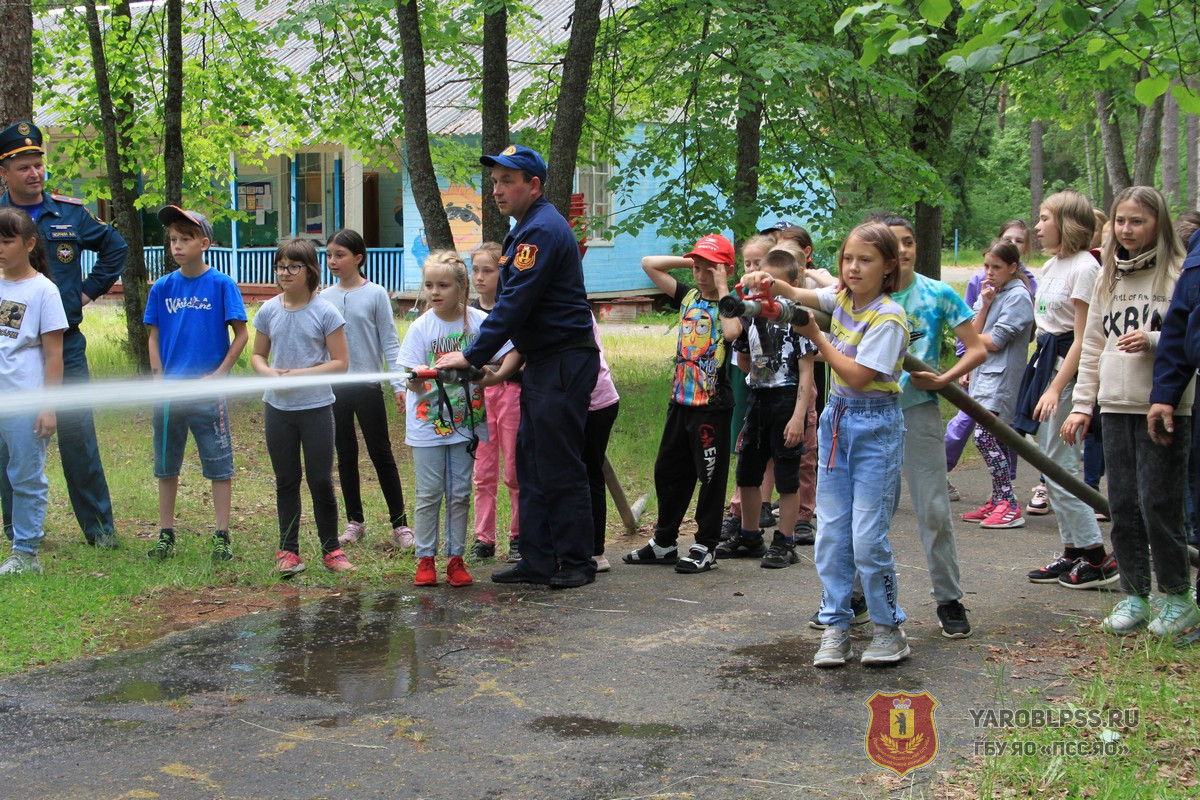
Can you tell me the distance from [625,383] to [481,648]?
33.8 feet

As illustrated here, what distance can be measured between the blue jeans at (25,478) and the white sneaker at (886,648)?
4.59 m

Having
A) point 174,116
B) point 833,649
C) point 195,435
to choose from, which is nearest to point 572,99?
point 174,116

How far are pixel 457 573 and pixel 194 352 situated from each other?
2122 millimetres

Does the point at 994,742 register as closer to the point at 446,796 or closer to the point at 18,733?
the point at 446,796

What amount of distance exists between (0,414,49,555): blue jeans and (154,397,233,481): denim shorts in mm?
688

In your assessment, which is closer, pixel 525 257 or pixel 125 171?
pixel 525 257

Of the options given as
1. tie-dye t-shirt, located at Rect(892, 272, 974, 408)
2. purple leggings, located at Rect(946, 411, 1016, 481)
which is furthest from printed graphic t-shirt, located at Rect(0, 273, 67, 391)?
purple leggings, located at Rect(946, 411, 1016, 481)

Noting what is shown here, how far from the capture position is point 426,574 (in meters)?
6.52

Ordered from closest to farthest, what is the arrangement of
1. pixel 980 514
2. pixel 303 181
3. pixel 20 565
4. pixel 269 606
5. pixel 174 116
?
pixel 269 606 < pixel 20 565 < pixel 980 514 < pixel 174 116 < pixel 303 181

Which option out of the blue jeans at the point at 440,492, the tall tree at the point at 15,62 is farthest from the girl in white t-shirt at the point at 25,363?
the tall tree at the point at 15,62

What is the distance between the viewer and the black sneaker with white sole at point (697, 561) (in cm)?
686

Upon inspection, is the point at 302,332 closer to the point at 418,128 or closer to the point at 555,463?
the point at 555,463

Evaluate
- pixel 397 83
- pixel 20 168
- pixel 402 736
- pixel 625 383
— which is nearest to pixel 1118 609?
pixel 402 736

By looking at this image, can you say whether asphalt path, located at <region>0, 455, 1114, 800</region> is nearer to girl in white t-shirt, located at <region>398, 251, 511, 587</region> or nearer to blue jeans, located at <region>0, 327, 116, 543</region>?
girl in white t-shirt, located at <region>398, 251, 511, 587</region>
